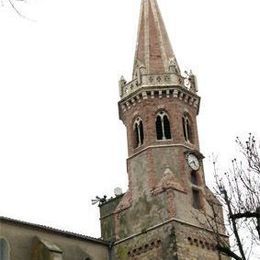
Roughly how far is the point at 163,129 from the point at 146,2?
462 inches

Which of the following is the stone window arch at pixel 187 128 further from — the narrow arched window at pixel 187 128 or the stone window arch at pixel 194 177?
the stone window arch at pixel 194 177

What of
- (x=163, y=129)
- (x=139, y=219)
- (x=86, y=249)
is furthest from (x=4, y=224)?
(x=163, y=129)

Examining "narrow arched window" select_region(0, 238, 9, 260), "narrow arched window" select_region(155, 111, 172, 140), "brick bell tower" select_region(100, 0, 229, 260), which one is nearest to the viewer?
"narrow arched window" select_region(0, 238, 9, 260)

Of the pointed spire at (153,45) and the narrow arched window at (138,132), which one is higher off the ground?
the pointed spire at (153,45)

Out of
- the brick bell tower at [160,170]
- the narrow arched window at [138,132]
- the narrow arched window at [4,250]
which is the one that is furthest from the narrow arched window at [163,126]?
the narrow arched window at [4,250]

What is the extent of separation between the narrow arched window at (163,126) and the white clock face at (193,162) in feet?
6.14

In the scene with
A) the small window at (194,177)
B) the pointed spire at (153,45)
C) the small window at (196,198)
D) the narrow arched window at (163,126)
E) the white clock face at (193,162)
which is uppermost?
the pointed spire at (153,45)

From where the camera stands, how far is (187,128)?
46812 mm

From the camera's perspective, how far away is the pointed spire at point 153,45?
48125mm

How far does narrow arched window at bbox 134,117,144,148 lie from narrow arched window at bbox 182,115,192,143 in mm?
2726

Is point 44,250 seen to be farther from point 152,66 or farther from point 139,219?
point 152,66

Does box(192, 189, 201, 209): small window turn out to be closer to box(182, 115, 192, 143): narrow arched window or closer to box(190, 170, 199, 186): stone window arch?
box(190, 170, 199, 186): stone window arch

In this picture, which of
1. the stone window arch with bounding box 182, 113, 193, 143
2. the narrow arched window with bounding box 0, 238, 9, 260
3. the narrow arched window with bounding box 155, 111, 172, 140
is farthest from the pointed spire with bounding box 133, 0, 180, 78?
the narrow arched window with bounding box 0, 238, 9, 260

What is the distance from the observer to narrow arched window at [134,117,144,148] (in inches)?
1816
